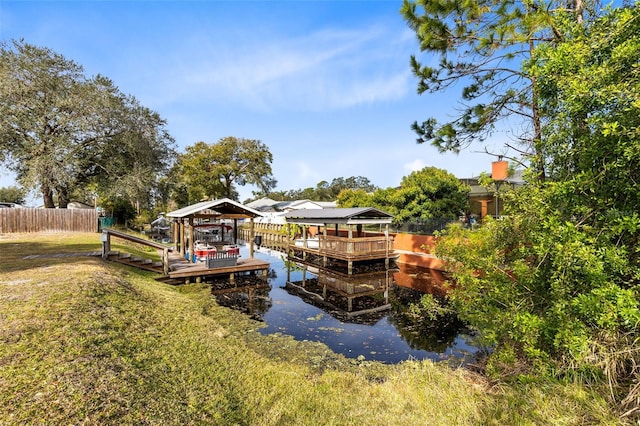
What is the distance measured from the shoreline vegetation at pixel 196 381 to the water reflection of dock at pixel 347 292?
120 inches

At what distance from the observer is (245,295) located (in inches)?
426

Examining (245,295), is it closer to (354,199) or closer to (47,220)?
(47,220)

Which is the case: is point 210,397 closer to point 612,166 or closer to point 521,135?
point 612,166

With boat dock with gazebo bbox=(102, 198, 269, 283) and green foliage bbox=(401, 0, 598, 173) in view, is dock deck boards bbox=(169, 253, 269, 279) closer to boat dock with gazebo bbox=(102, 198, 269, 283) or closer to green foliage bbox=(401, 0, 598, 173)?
boat dock with gazebo bbox=(102, 198, 269, 283)

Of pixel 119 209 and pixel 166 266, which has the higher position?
pixel 119 209

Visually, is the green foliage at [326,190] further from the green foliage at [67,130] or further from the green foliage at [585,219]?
the green foliage at [585,219]

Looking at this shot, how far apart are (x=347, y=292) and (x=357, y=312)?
246 cm

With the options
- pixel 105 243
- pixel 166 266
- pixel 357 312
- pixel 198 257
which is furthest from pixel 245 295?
pixel 105 243

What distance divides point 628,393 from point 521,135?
3.66m

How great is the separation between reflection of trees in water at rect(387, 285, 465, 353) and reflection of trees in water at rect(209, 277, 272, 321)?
13.2 ft

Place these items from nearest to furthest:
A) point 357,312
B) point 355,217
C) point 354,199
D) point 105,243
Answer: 1. point 357,312
2. point 105,243
3. point 355,217
4. point 354,199

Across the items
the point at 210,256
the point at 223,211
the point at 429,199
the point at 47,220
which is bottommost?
the point at 210,256

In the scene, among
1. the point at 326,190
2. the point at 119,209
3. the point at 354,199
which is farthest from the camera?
the point at 326,190

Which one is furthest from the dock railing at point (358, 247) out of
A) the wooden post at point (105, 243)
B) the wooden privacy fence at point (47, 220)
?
the wooden privacy fence at point (47, 220)
